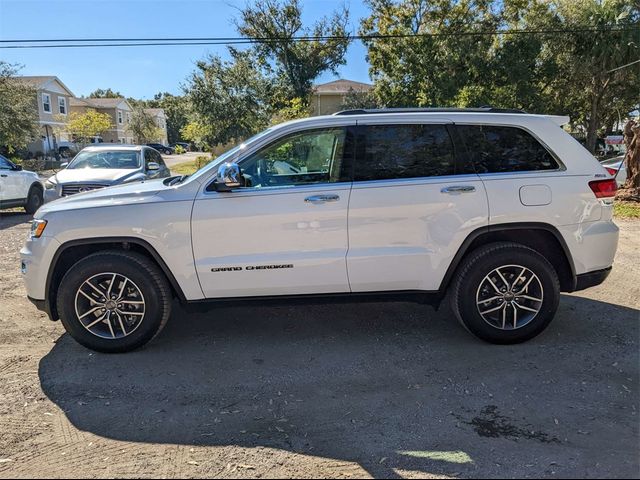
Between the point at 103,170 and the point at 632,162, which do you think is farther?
the point at 632,162

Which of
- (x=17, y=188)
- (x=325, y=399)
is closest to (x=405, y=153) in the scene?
(x=325, y=399)

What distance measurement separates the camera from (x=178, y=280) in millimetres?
3998

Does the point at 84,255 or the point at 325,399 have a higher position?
the point at 84,255

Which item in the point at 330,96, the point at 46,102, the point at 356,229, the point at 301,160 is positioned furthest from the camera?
the point at 46,102

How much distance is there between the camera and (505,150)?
415 cm

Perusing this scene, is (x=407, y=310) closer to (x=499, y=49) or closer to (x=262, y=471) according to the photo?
(x=262, y=471)

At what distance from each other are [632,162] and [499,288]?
33.3ft

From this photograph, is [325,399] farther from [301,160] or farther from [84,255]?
[84,255]

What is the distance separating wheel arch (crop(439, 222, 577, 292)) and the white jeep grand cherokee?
0.6 inches

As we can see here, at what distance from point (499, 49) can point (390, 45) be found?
5332mm

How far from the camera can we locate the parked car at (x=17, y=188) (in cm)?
1109

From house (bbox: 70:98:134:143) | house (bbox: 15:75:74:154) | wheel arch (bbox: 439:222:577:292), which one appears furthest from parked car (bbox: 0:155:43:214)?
house (bbox: 70:98:134:143)

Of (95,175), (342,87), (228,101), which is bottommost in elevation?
(95,175)

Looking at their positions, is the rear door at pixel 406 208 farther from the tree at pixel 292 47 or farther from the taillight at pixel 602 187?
the tree at pixel 292 47
